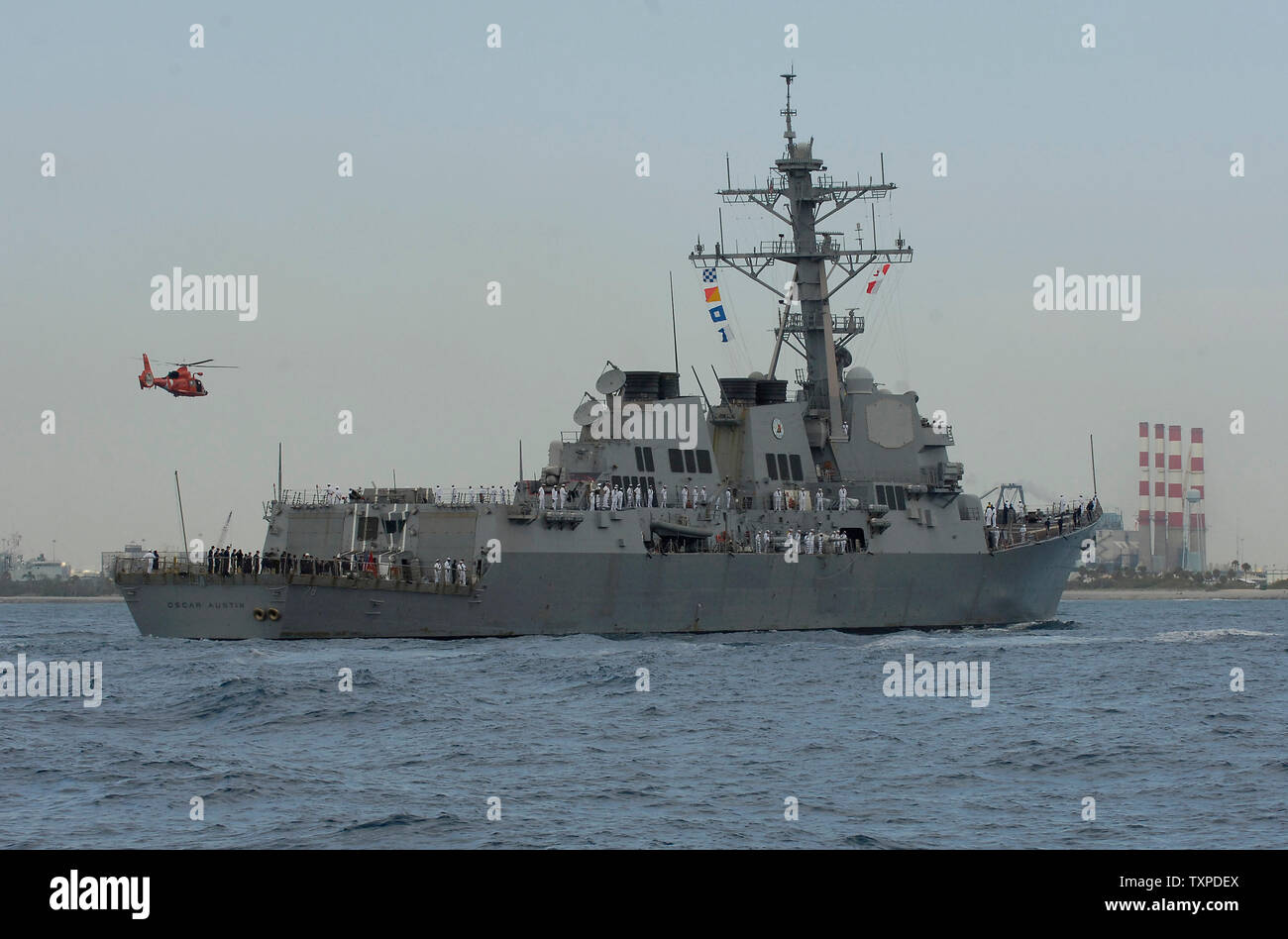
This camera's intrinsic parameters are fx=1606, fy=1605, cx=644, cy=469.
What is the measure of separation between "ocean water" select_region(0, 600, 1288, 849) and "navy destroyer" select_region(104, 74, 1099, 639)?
2.39 metres

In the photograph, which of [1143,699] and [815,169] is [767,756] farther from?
[815,169]

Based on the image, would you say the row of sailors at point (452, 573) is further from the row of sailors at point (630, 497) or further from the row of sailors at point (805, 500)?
the row of sailors at point (805, 500)

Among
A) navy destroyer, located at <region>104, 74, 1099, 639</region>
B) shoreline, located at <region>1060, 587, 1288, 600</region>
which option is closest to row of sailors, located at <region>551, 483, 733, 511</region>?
navy destroyer, located at <region>104, 74, 1099, 639</region>

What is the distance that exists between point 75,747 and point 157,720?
110 inches

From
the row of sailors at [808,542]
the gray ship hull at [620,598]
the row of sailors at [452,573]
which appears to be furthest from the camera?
the row of sailors at [808,542]

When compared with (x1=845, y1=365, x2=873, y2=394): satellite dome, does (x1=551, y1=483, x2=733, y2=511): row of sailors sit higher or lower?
lower

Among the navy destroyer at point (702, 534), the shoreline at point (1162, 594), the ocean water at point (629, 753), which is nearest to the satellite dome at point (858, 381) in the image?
the navy destroyer at point (702, 534)

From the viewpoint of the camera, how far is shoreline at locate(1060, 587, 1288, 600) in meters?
118

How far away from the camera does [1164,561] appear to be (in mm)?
125875

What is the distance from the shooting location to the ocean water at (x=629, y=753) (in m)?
15.8

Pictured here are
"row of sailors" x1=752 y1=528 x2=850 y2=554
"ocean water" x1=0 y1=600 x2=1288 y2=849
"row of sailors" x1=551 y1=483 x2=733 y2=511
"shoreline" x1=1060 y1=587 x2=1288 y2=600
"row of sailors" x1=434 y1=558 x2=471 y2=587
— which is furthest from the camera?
"shoreline" x1=1060 y1=587 x2=1288 y2=600

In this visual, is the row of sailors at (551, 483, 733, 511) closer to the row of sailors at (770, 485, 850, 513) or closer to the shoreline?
the row of sailors at (770, 485, 850, 513)

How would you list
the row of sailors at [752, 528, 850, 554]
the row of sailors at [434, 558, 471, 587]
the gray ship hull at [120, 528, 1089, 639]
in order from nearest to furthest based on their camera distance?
1. the gray ship hull at [120, 528, 1089, 639]
2. the row of sailors at [434, 558, 471, 587]
3. the row of sailors at [752, 528, 850, 554]

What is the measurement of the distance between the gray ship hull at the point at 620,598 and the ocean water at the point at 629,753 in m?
1.61
